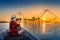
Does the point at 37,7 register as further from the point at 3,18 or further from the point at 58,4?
the point at 3,18

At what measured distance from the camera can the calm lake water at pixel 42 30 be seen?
5418mm

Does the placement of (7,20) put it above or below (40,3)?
below

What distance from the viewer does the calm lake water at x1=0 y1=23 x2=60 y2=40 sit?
5.42 metres

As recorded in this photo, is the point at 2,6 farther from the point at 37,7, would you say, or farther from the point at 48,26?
the point at 48,26

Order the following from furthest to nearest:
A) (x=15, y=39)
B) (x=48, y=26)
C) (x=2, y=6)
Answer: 1. (x=48, y=26)
2. (x=2, y=6)
3. (x=15, y=39)

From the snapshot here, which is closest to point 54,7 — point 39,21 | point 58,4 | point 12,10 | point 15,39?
point 58,4

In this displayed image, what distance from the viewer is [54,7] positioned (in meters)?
5.47

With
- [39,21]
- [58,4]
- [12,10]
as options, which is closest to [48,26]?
[39,21]

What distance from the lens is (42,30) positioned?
227 inches

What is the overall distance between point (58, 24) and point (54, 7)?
1.45 ft

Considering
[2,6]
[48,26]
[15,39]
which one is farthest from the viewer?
[48,26]

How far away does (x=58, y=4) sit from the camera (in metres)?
5.38

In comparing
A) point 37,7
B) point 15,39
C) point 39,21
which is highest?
point 37,7

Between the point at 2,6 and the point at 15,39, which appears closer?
the point at 15,39
